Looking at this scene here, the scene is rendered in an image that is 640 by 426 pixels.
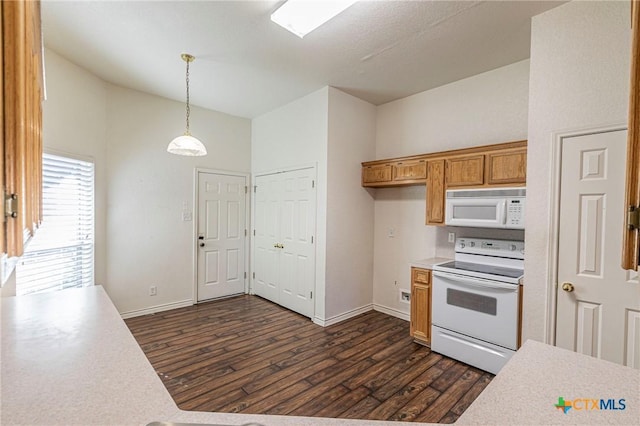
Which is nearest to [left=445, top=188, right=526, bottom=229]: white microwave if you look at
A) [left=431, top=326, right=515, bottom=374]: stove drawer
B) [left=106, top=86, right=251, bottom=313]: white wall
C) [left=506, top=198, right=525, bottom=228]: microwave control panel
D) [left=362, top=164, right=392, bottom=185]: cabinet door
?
[left=506, top=198, right=525, bottom=228]: microwave control panel

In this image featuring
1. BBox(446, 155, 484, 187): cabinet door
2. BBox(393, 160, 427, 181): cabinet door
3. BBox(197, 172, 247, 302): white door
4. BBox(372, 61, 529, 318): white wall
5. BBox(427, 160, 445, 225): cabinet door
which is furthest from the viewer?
BBox(197, 172, 247, 302): white door

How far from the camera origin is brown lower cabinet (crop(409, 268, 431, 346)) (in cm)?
305

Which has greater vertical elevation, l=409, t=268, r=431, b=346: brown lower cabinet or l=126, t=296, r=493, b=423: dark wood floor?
l=409, t=268, r=431, b=346: brown lower cabinet

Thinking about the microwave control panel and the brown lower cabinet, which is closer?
the microwave control panel

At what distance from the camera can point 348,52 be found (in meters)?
2.78

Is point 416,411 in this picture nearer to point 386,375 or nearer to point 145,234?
point 386,375

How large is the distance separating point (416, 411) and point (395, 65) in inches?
124

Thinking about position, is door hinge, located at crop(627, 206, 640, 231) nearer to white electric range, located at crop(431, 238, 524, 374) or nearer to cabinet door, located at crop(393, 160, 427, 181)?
white electric range, located at crop(431, 238, 524, 374)

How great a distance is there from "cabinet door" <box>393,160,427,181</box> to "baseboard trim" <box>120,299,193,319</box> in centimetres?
350

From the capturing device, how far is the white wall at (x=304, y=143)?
11.9ft

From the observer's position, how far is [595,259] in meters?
2.01

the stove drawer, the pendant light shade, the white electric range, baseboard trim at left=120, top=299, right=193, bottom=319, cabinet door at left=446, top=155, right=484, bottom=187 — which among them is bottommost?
baseboard trim at left=120, top=299, right=193, bottom=319

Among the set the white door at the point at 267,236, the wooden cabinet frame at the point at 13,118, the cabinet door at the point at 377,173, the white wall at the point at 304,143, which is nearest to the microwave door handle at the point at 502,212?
the cabinet door at the point at 377,173

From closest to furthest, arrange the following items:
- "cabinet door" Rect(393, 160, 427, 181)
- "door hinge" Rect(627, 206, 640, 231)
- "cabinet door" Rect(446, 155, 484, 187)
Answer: "door hinge" Rect(627, 206, 640, 231) → "cabinet door" Rect(446, 155, 484, 187) → "cabinet door" Rect(393, 160, 427, 181)
